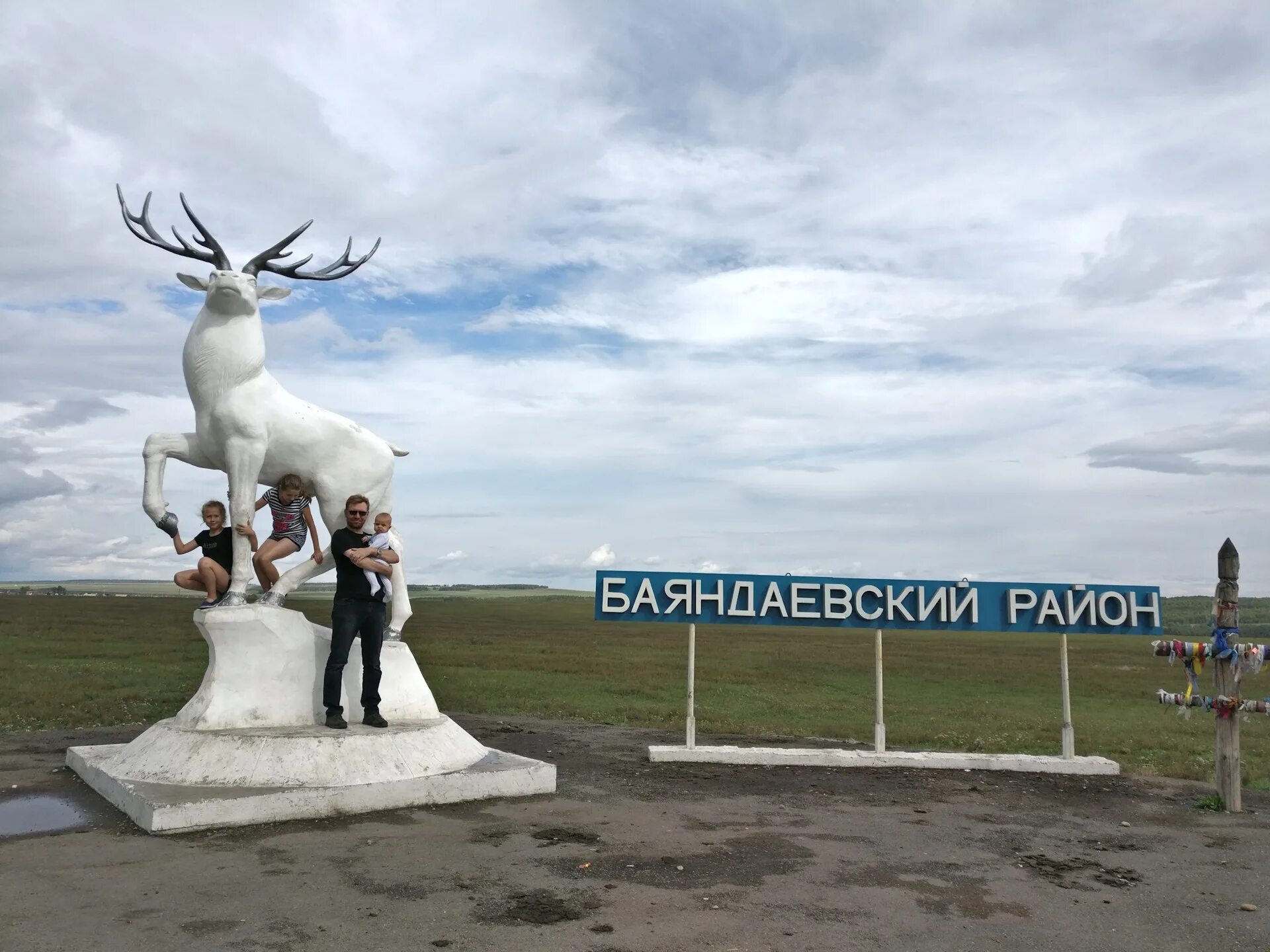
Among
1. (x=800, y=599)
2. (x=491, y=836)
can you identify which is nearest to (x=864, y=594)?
(x=800, y=599)

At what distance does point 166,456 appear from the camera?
8508 mm

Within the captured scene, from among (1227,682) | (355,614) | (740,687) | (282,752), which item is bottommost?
(740,687)

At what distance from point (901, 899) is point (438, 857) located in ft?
9.46

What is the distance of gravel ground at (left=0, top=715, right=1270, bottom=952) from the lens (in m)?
4.67

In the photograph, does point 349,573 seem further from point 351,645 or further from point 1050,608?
point 1050,608

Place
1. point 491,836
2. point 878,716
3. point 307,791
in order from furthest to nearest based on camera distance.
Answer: point 878,716 → point 307,791 → point 491,836

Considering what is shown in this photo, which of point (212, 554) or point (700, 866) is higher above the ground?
point (212, 554)

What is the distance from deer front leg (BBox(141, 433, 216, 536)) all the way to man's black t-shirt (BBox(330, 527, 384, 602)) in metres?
1.65

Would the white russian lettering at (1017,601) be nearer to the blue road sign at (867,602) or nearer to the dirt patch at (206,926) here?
the blue road sign at (867,602)

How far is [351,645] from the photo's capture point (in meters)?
8.35

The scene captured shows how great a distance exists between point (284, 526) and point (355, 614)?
1508 mm

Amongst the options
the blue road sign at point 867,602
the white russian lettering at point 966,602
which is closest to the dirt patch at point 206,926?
the blue road sign at point 867,602

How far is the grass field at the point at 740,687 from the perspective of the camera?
13.8 m

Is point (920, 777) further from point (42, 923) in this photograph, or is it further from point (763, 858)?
point (42, 923)
